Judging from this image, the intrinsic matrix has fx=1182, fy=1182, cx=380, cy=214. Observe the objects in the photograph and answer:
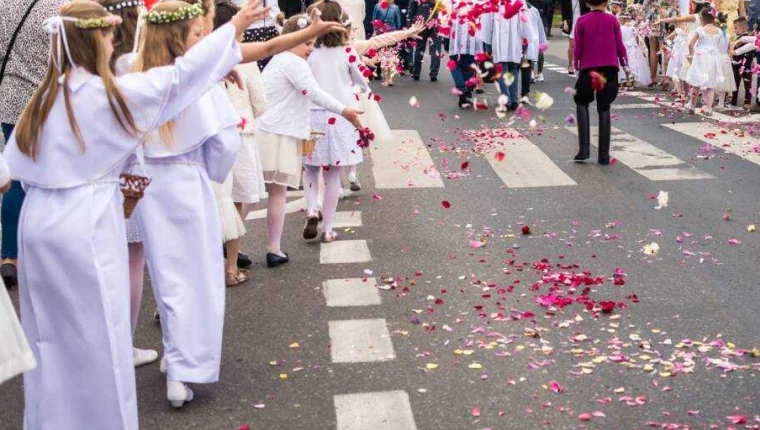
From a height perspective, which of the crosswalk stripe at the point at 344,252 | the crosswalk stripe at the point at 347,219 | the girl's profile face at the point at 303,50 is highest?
the girl's profile face at the point at 303,50

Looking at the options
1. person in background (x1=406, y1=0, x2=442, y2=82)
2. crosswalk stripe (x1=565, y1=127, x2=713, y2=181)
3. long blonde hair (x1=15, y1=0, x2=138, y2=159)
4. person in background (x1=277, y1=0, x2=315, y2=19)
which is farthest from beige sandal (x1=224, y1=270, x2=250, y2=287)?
person in background (x1=406, y1=0, x2=442, y2=82)

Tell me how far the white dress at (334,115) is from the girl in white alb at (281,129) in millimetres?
485

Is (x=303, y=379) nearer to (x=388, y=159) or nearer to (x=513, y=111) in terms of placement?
(x=388, y=159)

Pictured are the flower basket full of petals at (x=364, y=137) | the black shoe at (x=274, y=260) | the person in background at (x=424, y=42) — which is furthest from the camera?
the person in background at (x=424, y=42)

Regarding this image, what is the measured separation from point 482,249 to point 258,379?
3105 millimetres

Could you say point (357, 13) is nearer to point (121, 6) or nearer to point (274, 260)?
point (274, 260)

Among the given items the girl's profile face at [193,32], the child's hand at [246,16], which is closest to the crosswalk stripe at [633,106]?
the girl's profile face at [193,32]

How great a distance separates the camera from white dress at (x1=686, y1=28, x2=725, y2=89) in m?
16.8

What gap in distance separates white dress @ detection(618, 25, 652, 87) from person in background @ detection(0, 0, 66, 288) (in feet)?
48.7

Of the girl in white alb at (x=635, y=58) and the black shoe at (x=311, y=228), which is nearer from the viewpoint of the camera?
the black shoe at (x=311, y=228)

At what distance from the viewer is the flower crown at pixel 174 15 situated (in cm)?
530

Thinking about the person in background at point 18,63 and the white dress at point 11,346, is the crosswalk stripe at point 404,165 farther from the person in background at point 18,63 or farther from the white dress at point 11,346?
the white dress at point 11,346

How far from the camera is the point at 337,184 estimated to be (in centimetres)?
903

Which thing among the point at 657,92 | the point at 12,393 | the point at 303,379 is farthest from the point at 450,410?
the point at 657,92
